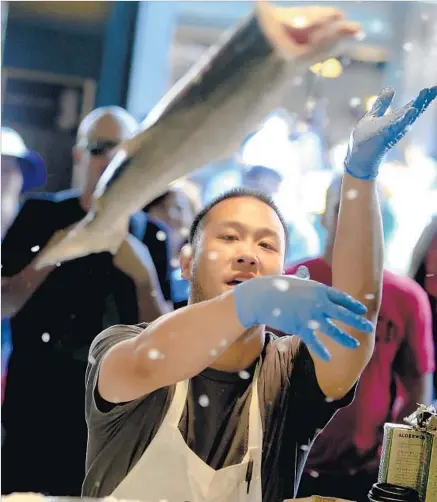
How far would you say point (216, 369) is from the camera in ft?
4.31

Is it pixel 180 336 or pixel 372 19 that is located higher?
pixel 372 19

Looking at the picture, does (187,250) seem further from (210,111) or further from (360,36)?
(360,36)

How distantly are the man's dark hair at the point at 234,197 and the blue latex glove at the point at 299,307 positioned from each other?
0.18 metres

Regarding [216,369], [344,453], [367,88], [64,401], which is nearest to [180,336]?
[216,369]

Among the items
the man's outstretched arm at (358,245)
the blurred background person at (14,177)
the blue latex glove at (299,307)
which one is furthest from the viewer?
the blurred background person at (14,177)

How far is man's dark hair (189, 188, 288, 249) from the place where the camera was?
53.0 inches

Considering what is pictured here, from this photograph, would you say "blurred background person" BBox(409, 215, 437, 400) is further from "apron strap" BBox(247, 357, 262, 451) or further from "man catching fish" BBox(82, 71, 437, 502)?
"apron strap" BBox(247, 357, 262, 451)

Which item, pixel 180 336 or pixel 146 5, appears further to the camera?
pixel 146 5

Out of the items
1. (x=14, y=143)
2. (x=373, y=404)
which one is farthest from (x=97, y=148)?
(x=373, y=404)

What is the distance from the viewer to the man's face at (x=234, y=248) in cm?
129

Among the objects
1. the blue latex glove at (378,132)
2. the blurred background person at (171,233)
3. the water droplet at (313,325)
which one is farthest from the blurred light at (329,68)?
the water droplet at (313,325)

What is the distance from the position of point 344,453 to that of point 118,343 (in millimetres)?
525

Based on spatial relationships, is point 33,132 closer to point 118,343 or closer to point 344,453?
point 118,343

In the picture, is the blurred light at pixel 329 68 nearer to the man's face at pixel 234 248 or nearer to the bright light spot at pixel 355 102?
the bright light spot at pixel 355 102
